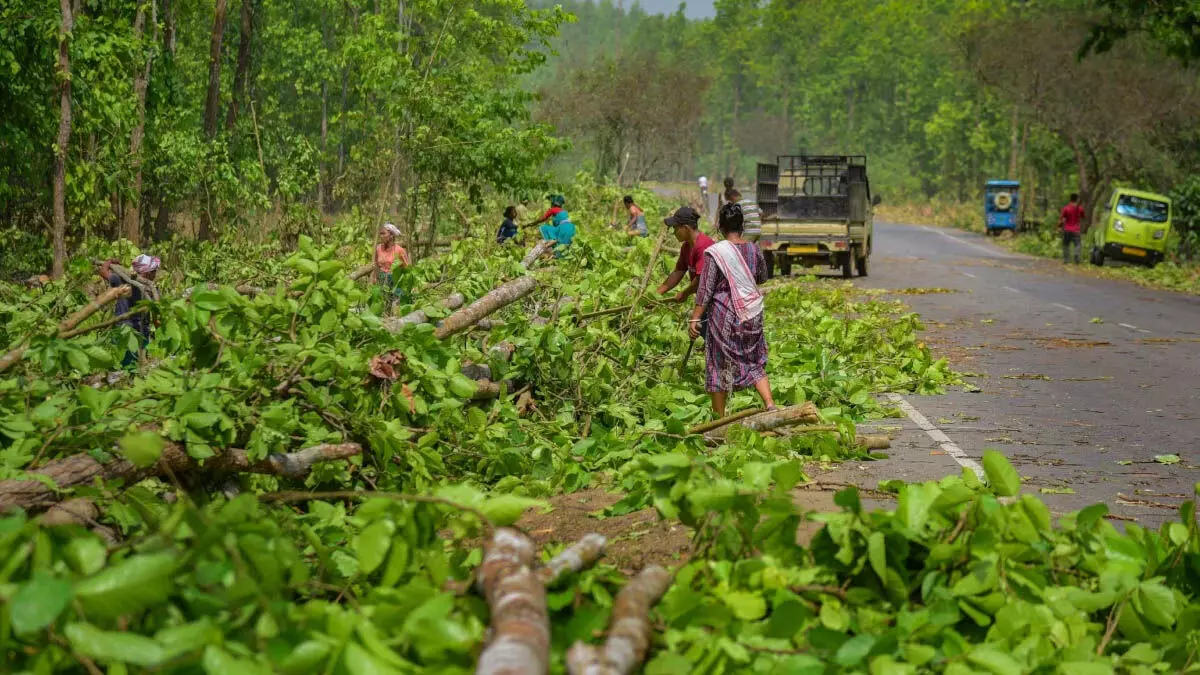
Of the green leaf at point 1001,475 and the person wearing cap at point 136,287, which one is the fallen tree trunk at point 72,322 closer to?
the green leaf at point 1001,475

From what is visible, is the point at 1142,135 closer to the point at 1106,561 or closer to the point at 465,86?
the point at 465,86

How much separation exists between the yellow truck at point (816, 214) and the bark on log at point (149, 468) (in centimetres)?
2140

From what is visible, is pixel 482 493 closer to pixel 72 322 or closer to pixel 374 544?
pixel 374 544

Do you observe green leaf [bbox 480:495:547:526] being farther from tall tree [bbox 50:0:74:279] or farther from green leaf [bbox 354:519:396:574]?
tall tree [bbox 50:0:74:279]

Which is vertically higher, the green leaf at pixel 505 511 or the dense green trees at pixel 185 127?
the dense green trees at pixel 185 127

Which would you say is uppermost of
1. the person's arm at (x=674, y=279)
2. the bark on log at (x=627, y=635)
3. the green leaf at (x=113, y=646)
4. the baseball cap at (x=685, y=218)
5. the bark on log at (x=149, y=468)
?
the baseball cap at (x=685, y=218)

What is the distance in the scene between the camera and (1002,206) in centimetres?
5453

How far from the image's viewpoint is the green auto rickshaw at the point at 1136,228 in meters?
33.6

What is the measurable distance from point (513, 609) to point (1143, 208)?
111ft

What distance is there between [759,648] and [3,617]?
218cm

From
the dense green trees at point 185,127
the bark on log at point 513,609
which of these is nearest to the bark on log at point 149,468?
the bark on log at point 513,609

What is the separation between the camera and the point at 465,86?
23641mm

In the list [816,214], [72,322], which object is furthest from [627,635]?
[816,214]

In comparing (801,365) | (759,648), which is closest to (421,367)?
(759,648)
